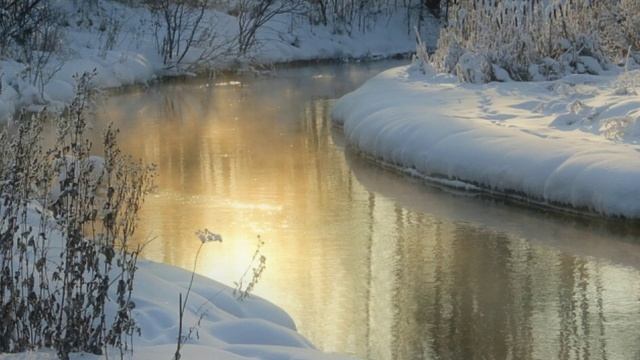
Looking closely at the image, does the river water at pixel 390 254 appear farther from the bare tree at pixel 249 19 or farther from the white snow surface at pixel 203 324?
the bare tree at pixel 249 19

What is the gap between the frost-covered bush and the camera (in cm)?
1575

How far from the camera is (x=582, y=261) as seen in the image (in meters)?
8.19

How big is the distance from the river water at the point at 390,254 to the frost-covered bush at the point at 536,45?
3.20 m

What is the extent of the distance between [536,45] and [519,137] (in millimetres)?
5306

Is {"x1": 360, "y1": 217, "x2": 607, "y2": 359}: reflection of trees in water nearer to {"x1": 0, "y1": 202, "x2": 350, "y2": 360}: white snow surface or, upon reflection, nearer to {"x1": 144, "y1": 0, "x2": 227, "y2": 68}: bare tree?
{"x1": 0, "y1": 202, "x2": 350, "y2": 360}: white snow surface

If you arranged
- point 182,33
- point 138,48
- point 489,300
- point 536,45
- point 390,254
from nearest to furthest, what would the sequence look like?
point 489,300 < point 390,254 < point 536,45 < point 138,48 < point 182,33

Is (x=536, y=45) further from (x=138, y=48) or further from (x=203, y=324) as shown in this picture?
(x=138, y=48)

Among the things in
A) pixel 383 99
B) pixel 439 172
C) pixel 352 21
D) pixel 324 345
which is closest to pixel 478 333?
pixel 324 345

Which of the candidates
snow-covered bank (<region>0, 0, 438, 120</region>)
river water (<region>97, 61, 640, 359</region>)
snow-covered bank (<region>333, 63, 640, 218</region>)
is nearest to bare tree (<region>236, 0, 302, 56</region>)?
snow-covered bank (<region>0, 0, 438, 120</region>)

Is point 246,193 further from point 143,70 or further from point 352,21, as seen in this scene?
point 352,21

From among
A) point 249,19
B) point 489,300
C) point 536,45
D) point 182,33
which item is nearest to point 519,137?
point 489,300

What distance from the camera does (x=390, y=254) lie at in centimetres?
844

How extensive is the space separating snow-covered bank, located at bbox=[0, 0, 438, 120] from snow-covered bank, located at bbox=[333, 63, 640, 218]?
572 centimetres

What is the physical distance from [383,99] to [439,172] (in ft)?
13.2
